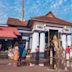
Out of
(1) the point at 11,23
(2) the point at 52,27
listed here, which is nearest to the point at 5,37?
(1) the point at 11,23

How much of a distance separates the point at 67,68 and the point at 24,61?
358 centimetres

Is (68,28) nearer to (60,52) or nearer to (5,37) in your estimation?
(5,37)

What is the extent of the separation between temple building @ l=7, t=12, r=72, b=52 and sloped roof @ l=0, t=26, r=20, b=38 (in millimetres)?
917

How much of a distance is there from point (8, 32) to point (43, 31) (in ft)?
11.9

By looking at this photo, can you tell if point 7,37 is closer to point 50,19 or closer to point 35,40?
point 35,40

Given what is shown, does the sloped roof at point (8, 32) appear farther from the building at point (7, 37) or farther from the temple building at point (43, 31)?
the temple building at point (43, 31)

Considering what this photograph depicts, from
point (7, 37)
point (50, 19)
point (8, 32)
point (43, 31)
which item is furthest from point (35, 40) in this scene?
point (7, 37)

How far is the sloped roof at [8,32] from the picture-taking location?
2161 centimetres

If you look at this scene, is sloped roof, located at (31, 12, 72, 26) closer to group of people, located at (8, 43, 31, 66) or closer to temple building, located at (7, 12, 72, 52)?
temple building, located at (7, 12, 72, 52)

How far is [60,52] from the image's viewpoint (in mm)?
16422

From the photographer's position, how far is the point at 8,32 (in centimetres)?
2258

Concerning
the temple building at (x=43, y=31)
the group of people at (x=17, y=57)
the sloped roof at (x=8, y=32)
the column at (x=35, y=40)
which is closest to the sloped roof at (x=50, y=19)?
the temple building at (x=43, y=31)

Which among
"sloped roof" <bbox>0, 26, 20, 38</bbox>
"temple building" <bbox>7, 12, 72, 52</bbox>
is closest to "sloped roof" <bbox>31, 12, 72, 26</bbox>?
"temple building" <bbox>7, 12, 72, 52</bbox>

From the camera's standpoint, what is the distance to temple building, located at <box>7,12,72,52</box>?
78.9 feet
